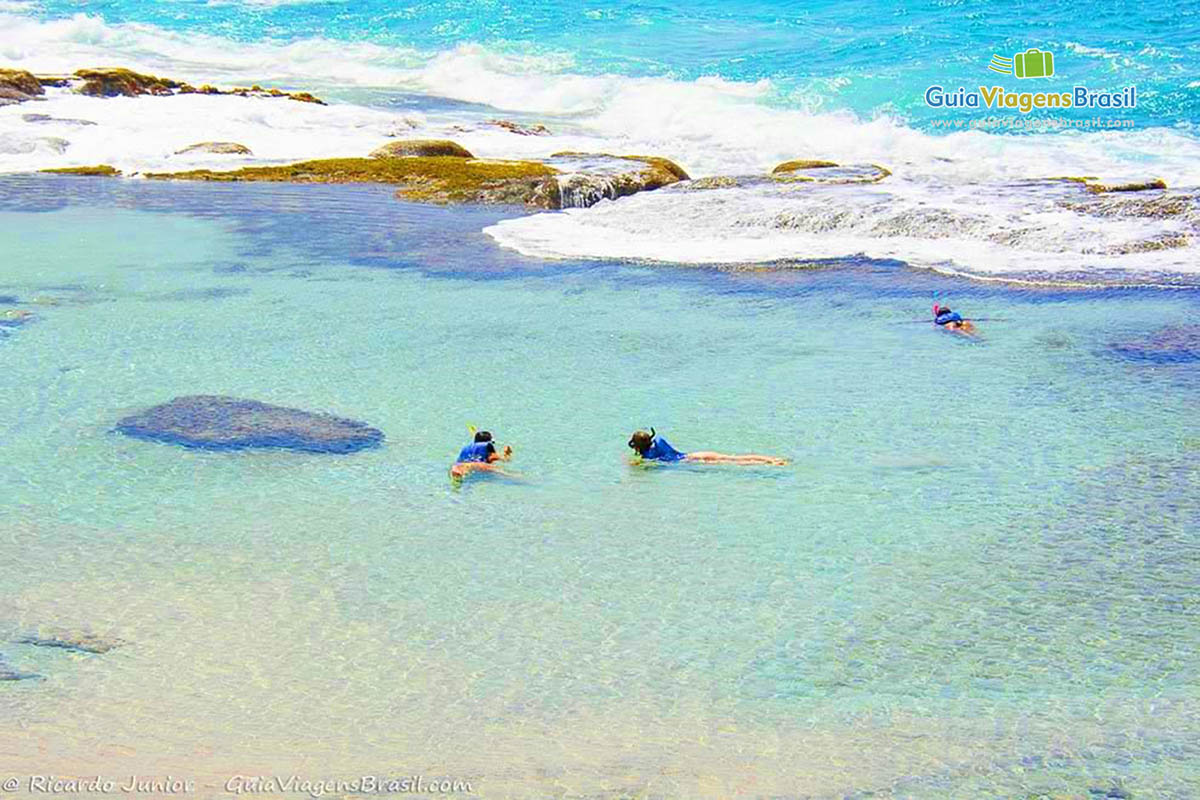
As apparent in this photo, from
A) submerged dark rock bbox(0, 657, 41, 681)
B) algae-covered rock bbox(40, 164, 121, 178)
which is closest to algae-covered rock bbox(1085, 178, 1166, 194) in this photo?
submerged dark rock bbox(0, 657, 41, 681)

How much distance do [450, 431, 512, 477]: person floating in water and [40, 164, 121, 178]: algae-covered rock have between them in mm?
25334

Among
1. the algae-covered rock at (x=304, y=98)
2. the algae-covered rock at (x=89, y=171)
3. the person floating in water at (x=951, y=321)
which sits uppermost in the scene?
the algae-covered rock at (x=304, y=98)

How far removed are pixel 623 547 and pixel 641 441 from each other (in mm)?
2127

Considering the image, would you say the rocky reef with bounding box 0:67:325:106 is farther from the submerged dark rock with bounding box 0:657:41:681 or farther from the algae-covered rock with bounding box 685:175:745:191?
the submerged dark rock with bounding box 0:657:41:681

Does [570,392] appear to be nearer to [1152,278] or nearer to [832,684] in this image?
[832,684]

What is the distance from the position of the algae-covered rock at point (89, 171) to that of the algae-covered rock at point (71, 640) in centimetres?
2781

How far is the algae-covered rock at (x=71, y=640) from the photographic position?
11.4m

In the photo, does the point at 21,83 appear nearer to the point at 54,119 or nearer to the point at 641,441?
the point at 54,119

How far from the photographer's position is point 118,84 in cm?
5012

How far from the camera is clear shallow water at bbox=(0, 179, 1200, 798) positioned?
33.0ft

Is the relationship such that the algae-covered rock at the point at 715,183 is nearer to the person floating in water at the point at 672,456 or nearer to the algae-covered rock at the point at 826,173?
the algae-covered rock at the point at 826,173

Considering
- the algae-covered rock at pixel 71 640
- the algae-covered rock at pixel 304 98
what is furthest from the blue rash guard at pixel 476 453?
the algae-covered rock at pixel 304 98

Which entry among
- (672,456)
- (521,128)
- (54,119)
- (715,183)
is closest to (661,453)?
(672,456)

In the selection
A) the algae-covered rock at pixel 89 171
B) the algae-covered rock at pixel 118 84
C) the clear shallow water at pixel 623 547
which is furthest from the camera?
the algae-covered rock at pixel 118 84
